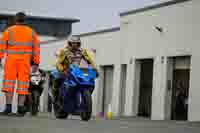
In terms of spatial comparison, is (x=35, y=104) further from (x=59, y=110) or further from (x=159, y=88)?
(x=159, y=88)

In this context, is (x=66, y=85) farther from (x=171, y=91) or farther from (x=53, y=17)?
(x=53, y=17)

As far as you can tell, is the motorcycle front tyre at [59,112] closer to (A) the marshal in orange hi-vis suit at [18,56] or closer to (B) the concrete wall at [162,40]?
(A) the marshal in orange hi-vis suit at [18,56]

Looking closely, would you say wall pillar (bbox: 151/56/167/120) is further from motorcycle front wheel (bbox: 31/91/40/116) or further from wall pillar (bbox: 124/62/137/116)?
motorcycle front wheel (bbox: 31/91/40/116)

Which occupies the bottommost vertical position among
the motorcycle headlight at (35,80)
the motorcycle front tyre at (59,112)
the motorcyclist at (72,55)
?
the motorcycle front tyre at (59,112)

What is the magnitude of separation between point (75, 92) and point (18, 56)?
2380 mm

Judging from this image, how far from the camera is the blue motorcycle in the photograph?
52.2 ft

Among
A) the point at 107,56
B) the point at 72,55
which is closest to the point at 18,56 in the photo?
the point at 72,55

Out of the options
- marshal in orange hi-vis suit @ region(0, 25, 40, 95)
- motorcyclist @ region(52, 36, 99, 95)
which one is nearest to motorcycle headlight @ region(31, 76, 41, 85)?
motorcyclist @ region(52, 36, 99, 95)

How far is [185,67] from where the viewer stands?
30.7 m

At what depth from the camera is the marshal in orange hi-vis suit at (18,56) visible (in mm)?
14383

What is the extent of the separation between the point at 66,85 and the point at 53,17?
1977 inches

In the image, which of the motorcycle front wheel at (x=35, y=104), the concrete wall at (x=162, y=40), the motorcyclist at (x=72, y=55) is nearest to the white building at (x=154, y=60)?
the concrete wall at (x=162, y=40)

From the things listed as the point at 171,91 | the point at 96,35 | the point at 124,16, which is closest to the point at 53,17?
the point at 96,35

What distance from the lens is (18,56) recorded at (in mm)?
14469
